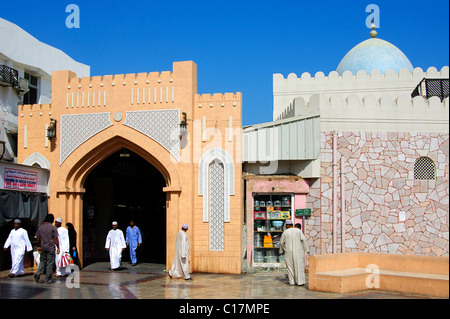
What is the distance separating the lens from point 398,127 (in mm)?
13883

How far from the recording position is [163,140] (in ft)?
46.1

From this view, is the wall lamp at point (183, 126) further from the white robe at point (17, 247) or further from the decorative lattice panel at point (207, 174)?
the white robe at point (17, 247)

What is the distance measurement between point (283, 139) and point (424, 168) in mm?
3745

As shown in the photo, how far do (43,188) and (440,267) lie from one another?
413 inches

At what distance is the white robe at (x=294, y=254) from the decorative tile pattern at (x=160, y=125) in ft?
12.6

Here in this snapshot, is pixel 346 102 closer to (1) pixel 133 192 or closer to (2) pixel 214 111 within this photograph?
(2) pixel 214 111

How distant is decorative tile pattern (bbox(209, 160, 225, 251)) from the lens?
13.7 metres

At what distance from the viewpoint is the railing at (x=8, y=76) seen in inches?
648

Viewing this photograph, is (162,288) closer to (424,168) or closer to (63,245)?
(63,245)

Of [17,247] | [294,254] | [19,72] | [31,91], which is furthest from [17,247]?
[31,91]

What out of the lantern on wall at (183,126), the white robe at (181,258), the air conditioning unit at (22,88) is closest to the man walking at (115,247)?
the white robe at (181,258)
